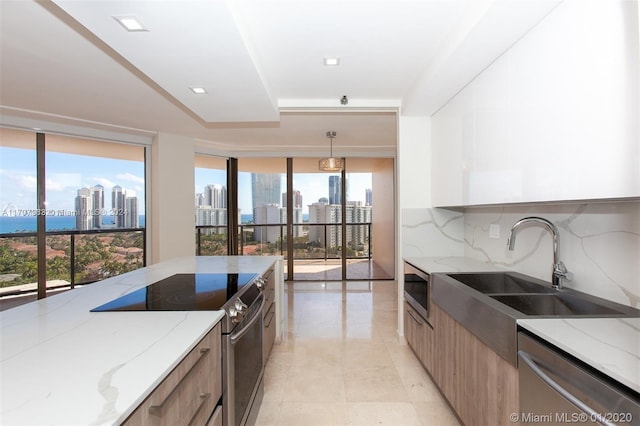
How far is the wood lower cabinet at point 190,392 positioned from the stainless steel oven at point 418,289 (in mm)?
1549

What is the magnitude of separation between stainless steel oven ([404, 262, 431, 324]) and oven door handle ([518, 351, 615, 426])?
1010 mm

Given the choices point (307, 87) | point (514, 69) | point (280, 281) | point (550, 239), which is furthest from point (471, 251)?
point (307, 87)

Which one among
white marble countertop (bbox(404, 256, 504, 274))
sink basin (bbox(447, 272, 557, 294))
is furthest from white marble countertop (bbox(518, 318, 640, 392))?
white marble countertop (bbox(404, 256, 504, 274))

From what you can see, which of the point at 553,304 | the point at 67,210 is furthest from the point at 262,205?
the point at 553,304

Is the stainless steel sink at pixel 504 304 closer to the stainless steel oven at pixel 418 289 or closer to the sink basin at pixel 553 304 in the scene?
the sink basin at pixel 553 304

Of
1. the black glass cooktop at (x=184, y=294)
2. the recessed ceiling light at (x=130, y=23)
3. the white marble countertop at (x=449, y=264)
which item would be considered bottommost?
the black glass cooktop at (x=184, y=294)

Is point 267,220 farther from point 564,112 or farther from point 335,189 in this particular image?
point 564,112

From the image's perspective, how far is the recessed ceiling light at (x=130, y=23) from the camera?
1372 millimetres

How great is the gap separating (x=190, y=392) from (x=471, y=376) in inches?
55.1

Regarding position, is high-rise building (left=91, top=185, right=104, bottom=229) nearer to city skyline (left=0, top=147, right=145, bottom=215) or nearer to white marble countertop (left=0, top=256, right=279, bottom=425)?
city skyline (left=0, top=147, right=145, bottom=215)

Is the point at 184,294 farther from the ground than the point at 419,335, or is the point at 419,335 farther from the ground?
the point at 184,294

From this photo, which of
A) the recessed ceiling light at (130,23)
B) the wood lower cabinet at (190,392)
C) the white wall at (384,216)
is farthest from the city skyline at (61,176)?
the white wall at (384,216)

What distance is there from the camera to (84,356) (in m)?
0.89

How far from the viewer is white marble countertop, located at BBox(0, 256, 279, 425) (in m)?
0.66
